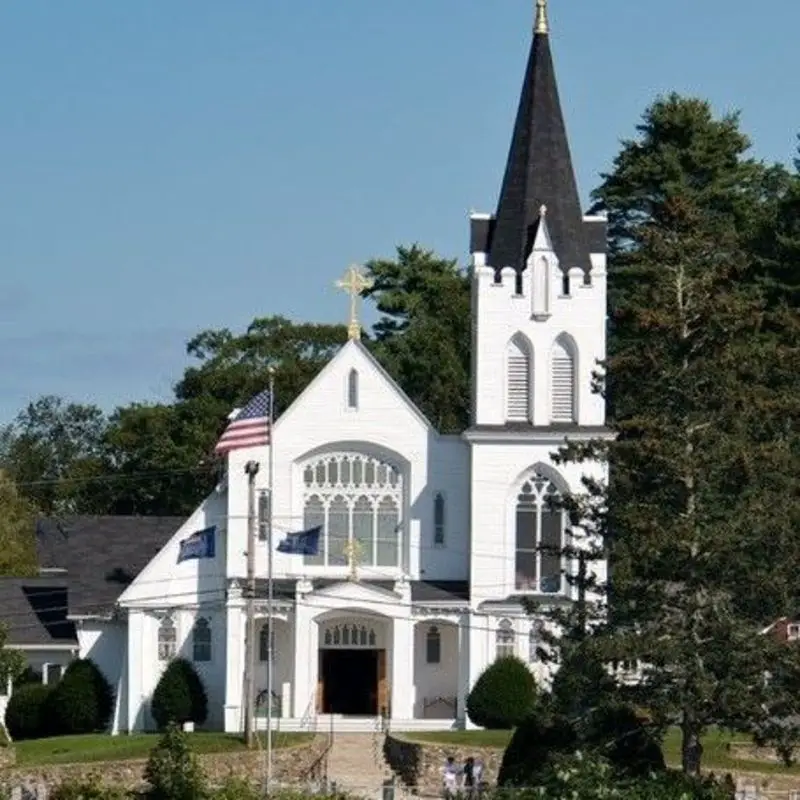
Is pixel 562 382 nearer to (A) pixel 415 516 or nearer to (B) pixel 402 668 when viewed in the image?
(A) pixel 415 516

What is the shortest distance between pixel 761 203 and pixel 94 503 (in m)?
29.1

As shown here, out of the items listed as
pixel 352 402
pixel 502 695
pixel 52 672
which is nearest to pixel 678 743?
pixel 502 695

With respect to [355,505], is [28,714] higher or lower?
lower

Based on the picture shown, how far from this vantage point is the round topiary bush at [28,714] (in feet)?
239

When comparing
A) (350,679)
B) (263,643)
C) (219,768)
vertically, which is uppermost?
(263,643)

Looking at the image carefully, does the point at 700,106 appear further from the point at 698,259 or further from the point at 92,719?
the point at 698,259

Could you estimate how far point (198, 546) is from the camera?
233ft

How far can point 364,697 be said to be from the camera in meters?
73.2

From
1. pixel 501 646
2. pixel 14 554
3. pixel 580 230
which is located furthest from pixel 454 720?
pixel 14 554

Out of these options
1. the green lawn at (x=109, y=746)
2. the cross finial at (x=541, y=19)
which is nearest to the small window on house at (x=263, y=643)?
the green lawn at (x=109, y=746)

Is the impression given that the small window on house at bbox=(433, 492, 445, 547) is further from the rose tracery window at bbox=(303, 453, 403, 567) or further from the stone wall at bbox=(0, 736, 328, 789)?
the stone wall at bbox=(0, 736, 328, 789)

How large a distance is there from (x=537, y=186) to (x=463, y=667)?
41.7 ft

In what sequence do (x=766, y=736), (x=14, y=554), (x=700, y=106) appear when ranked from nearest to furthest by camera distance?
(x=766, y=736)
(x=14, y=554)
(x=700, y=106)

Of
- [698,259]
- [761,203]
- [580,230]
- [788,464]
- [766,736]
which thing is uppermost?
[761,203]
